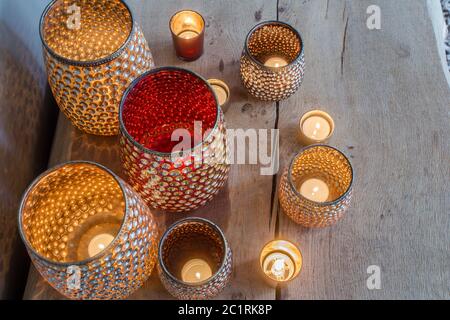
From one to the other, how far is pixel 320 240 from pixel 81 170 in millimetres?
336

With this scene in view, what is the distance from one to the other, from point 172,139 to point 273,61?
22cm

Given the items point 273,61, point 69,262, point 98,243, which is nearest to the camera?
point 69,262

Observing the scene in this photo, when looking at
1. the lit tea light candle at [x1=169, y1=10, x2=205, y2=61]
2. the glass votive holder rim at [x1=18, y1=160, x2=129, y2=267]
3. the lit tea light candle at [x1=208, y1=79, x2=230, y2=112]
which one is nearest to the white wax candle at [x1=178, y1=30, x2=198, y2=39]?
the lit tea light candle at [x1=169, y1=10, x2=205, y2=61]

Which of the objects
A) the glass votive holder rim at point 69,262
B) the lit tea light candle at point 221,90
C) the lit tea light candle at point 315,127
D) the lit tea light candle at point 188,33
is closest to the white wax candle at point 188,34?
the lit tea light candle at point 188,33

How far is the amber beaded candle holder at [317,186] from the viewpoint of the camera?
558 mm

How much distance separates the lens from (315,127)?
0.68 meters

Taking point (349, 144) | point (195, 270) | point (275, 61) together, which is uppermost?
point (275, 61)

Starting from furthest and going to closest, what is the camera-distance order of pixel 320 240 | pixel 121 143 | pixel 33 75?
1. pixel 33 75
2. pixel 320 240
3. pixel 121 143

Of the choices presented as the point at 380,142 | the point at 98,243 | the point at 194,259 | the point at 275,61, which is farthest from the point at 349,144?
the point at 98,243

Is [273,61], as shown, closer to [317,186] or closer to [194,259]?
[317,186]

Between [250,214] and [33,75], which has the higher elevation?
[33,75]
